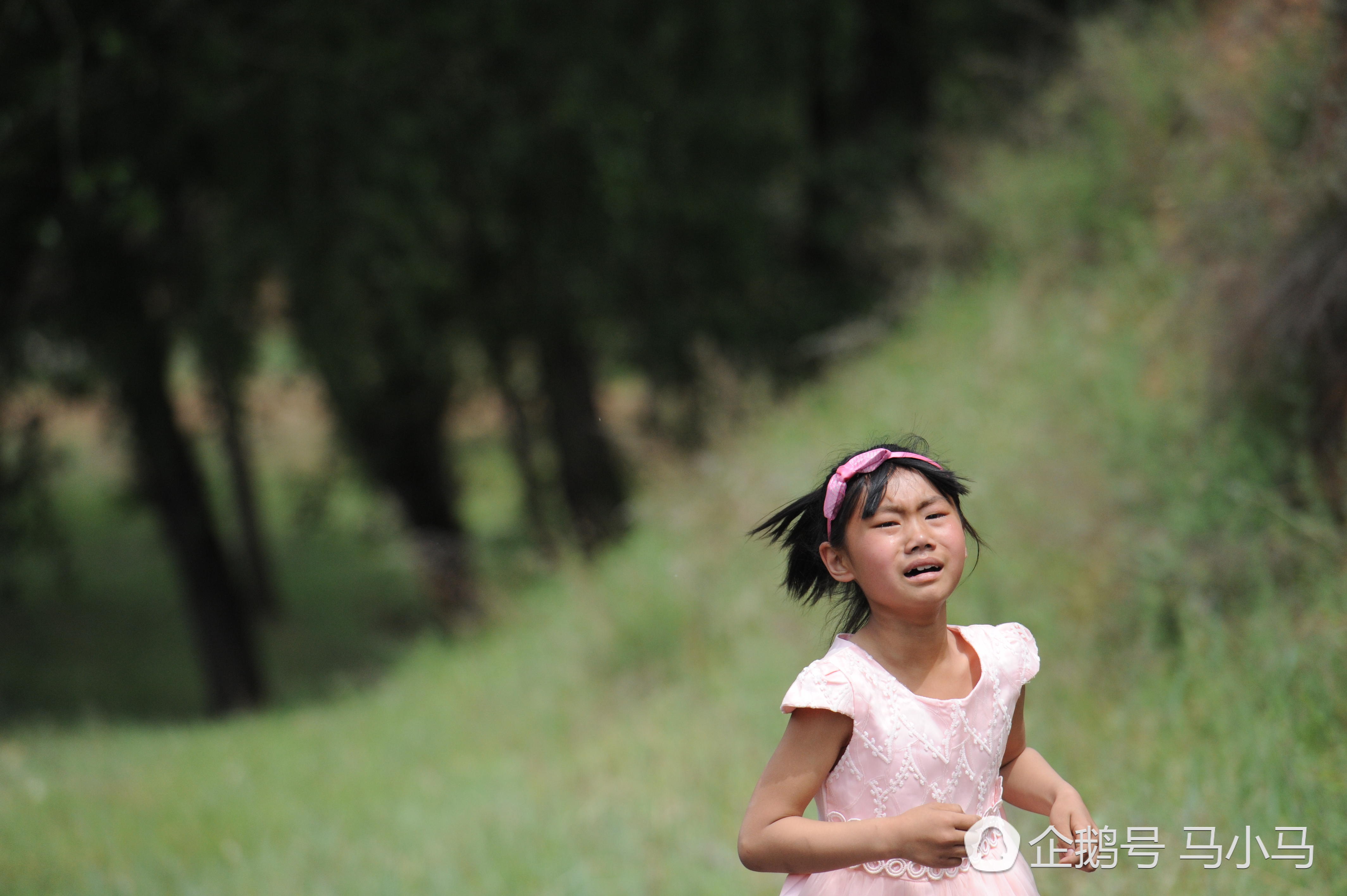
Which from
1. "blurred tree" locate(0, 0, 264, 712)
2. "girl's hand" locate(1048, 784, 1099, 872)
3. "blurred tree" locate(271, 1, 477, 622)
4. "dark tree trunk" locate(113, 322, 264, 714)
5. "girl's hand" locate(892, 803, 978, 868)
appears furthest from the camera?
"dark tree trunk" locate(113, 322, 264, 714)

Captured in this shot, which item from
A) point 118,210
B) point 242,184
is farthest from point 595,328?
point 118,210

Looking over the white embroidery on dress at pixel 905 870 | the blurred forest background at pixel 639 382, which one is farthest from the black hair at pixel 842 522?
the blurred forest background at pixel 639 382

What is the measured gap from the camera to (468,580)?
11344 millimetres

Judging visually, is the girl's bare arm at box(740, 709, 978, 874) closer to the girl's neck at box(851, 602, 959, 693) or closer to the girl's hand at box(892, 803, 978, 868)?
the girl's hand at box(892, 803, 978, 868)

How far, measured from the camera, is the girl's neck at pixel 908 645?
1.79 metres

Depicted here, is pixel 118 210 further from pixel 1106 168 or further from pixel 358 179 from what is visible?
pixel 1106 168

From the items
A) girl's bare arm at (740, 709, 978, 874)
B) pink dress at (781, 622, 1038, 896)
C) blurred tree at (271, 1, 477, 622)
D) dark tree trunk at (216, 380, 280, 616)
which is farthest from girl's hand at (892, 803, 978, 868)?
dark tree trunk at (216, 380, 280, 616)

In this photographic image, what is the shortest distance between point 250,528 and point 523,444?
574 cm

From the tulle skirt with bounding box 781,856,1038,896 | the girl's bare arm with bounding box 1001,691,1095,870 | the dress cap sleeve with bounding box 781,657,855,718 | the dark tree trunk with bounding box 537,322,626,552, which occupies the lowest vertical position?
the tulle skirt with bounding box 781,856,1038,896

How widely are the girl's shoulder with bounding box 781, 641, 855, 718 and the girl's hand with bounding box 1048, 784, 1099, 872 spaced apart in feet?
1.23

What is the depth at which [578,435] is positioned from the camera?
12500 mm

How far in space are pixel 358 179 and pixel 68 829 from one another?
5582 millimetres

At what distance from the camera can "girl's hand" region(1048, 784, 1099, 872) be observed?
5.57 ft

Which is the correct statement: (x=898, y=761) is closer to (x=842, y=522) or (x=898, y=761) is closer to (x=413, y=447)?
(x=842, y=522)
